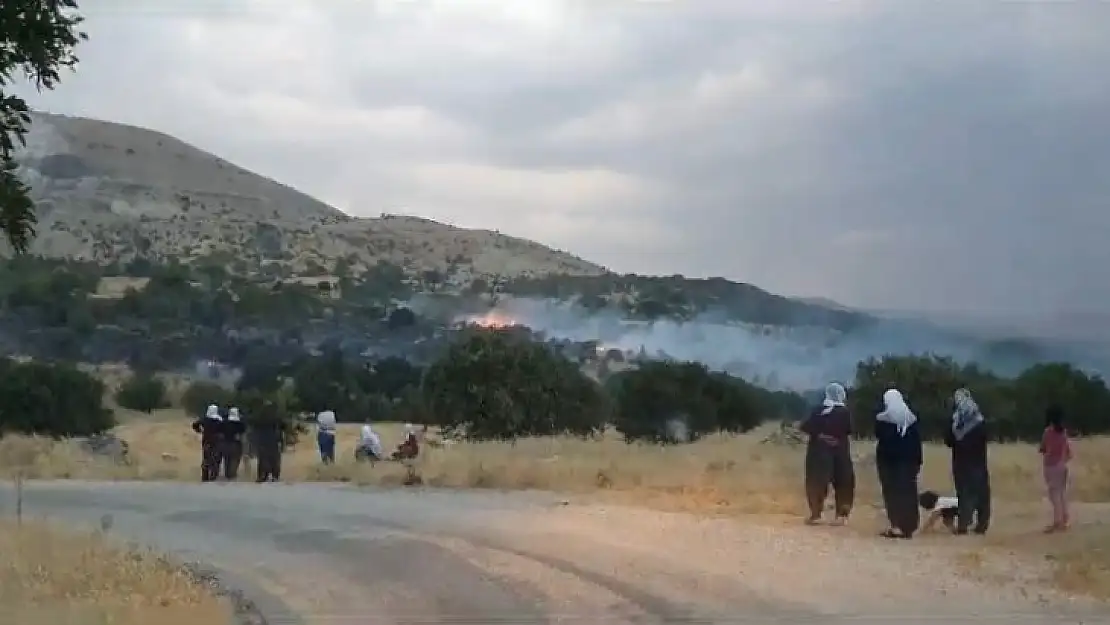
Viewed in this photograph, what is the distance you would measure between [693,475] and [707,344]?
152ft

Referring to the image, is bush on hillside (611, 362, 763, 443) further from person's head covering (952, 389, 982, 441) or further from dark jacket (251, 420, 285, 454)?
person's head covering (952, 389, 982, 441)

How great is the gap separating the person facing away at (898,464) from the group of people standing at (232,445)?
13.8 meters

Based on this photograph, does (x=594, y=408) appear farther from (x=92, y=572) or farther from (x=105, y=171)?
(x=105, y=171)

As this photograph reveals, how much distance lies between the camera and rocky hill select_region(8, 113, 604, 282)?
114 meters

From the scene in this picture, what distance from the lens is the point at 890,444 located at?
17.6m

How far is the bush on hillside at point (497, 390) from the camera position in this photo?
142 ft

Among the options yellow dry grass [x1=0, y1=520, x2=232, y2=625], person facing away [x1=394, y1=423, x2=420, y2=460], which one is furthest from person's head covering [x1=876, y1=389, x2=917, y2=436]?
person facing away [x1=394, y1=423, x2=420, y2=460]

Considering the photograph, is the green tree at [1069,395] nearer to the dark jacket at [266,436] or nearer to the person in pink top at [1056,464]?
the dark jacket at [266,436]

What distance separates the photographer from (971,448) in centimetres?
1720

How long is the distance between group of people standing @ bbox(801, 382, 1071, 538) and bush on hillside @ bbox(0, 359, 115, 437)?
121 feet

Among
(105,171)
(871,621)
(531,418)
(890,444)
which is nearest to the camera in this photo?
(871,621)

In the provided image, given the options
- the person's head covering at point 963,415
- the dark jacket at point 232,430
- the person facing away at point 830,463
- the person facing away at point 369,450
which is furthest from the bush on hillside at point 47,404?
the person's head covering at point 963,415

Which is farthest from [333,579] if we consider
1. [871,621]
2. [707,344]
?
[707,344]

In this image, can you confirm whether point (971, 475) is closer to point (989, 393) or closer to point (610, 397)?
point (989, 393)
